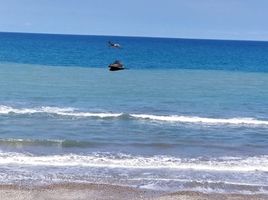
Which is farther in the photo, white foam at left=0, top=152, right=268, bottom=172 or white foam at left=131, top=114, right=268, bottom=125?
white foam at left=131, top=114, right=268, bottom=125

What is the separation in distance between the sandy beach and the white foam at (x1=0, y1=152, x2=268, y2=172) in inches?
122

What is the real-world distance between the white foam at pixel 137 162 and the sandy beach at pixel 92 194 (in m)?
3.10

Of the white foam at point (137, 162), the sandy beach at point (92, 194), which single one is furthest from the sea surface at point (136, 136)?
the sandy beach at point (92, 194)

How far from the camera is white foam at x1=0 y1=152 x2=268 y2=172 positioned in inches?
811

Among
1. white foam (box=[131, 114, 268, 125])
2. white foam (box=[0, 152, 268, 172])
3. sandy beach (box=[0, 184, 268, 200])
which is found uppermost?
white foam (box=[131, 114, 268, 125])

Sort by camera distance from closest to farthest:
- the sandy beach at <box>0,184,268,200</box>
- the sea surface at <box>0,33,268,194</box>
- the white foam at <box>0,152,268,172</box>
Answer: the sandy beach at <box>0,184,268,200</box>
the sea surface at <box>0,33,268,194</box>
the white foam at <box>0,152,268,172</box>

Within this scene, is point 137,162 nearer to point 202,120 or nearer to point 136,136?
point 136,136

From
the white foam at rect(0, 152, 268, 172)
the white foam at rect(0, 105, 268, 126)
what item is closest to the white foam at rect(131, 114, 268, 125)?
the white foam at rect(0, 105, 268, 126)

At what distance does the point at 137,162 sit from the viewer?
21.2 meters

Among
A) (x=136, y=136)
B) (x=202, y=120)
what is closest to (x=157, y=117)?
(x=202, y=120)

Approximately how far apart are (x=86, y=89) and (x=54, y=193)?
26.4 m

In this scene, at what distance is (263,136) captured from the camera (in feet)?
88.5

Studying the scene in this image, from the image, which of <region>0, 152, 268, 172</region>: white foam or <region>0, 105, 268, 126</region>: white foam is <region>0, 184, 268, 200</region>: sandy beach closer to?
<region>0, 152, 268, 172</region>: white foam

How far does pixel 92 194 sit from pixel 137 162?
4418 mm
